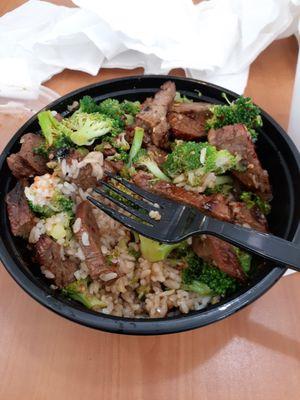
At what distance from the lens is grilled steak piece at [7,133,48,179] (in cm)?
133

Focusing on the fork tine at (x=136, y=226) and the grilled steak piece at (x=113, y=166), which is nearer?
the fork tine at (x=136, y=226)

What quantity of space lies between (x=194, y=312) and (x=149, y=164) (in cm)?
51

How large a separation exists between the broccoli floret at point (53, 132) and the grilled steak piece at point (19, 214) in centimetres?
18

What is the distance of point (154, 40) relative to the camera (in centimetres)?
194

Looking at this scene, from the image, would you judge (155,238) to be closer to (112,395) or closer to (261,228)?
(261,228)

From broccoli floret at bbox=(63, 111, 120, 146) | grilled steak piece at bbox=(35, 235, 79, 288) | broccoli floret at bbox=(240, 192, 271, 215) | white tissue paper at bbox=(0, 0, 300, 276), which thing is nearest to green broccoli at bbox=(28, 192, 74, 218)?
grilled steak piece at bbox=(35, 235, 79, 288)

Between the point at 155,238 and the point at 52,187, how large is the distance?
40 centimetres

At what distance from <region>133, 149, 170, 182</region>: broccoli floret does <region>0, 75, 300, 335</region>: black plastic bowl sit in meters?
0.34

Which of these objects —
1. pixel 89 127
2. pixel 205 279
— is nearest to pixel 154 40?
pixel 89 127

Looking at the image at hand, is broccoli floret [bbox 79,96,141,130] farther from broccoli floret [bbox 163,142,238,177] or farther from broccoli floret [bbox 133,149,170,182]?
broccoli floret [bbox 163,142,238,177]

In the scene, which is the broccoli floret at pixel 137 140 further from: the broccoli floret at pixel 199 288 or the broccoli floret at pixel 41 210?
the broccoli floret at pixel 199 288

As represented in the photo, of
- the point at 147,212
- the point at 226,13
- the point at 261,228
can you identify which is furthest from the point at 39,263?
the point at 226,13

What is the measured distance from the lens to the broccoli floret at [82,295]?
3.85 feet

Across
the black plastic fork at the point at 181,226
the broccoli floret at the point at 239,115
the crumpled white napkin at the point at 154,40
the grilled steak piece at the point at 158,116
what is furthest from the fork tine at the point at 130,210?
the crumpled white napkin at the point at 154,40
